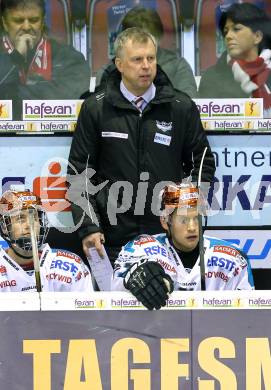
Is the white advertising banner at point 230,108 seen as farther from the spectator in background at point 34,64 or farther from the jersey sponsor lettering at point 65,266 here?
the jersey sponsor lettering at point 65,266

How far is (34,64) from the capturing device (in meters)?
6.73

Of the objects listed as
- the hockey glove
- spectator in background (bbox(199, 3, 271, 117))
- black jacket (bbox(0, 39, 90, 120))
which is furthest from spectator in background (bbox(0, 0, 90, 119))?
the hockey glove

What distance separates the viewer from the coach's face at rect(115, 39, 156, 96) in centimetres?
598

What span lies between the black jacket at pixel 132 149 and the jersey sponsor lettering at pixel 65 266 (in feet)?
2.69

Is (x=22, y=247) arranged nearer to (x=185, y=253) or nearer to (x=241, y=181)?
(x=185, y=253)

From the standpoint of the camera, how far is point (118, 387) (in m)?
4.51

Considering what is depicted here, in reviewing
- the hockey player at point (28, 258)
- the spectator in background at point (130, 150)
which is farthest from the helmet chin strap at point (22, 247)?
the spectator in background at point (130, 150)

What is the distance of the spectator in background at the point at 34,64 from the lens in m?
6.61

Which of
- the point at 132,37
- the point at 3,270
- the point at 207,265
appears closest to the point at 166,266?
the point at 207,265

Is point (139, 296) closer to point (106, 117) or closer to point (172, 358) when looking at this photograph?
point (172, 358)

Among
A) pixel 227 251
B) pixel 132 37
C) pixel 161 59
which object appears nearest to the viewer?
pixel 227 251

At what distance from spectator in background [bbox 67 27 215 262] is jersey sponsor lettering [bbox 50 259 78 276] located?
0.78m

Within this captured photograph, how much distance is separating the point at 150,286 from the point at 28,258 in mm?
1160

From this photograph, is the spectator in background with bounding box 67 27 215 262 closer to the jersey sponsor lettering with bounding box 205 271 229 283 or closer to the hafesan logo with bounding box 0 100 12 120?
the hafesan logo with bounding box 0 100 12 120
